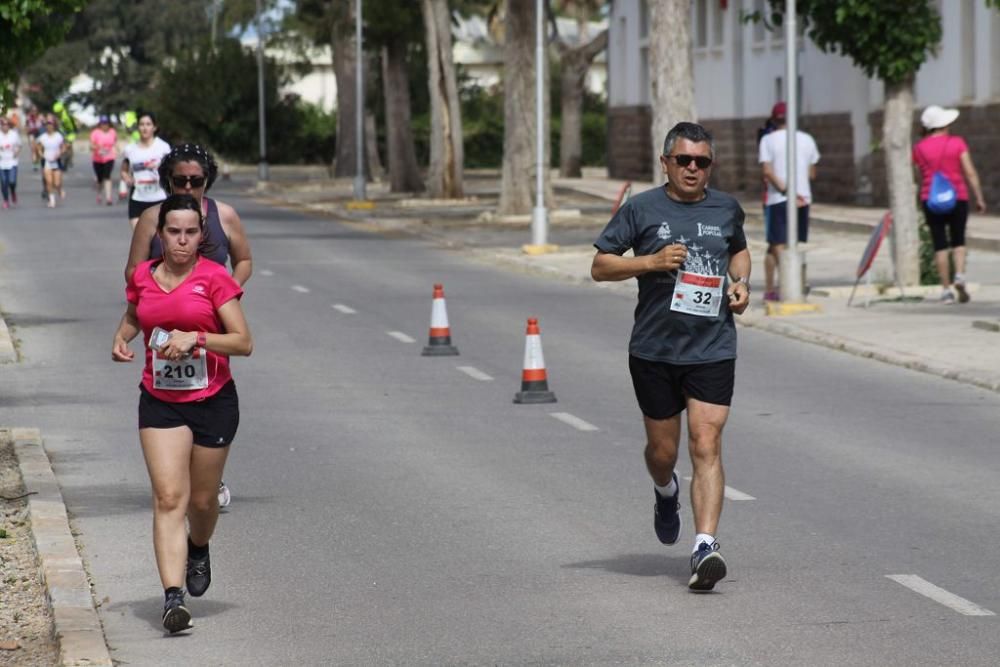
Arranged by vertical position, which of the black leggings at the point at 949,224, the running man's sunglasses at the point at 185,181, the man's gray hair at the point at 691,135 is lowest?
the black leggings at the point at 949,224

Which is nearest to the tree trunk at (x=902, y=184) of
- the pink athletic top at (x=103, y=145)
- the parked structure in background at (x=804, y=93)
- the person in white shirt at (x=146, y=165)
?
the parked structure in background at (x=804, y=93)

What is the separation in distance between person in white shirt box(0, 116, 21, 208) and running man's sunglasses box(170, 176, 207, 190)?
Answer: 1377 inches

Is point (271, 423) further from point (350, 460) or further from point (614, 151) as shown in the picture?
point (614, 151)

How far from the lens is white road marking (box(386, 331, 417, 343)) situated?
19.5 m

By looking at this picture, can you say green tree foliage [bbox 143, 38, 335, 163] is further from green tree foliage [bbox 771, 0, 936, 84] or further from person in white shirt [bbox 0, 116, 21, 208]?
green tree foliage [bbox 771, 0, 936, 84]

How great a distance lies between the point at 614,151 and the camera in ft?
211

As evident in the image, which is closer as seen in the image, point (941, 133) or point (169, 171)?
point (169, 171)

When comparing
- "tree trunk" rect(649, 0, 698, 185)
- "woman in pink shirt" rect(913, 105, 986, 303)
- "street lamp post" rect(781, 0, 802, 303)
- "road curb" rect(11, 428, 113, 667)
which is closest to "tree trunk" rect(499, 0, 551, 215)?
"tree trunk" rect(649, 0, 698, 185)

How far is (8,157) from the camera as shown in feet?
148

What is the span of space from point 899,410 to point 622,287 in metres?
11.2

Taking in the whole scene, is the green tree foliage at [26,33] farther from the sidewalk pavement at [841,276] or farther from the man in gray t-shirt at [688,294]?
the sidewalk pavement at [841,276]

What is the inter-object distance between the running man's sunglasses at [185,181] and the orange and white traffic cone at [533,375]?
531cm

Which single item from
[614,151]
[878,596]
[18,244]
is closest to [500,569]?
[878,596]

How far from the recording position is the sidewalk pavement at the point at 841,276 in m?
18.0
